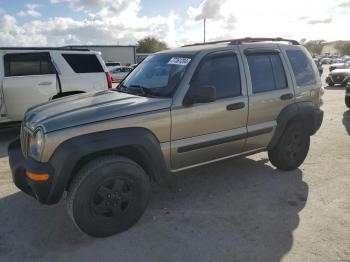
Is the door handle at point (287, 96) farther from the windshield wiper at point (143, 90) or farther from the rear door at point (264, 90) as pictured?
the windshield wiper at point (143, 90)

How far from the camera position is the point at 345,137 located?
7.18 meters

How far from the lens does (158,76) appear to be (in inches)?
165

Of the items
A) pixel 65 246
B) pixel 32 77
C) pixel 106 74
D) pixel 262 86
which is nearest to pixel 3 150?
pixel 32 77

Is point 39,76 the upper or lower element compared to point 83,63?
lower

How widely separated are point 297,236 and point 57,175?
238cm

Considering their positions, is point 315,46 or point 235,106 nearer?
point 235,106

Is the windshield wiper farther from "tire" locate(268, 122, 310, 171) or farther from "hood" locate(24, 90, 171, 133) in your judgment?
"tire" locate(268, 122, 310, 171)

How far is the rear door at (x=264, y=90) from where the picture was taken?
439cm

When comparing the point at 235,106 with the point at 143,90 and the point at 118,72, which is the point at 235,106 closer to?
the point at 143,90

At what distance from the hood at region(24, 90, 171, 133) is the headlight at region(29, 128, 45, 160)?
8 cm

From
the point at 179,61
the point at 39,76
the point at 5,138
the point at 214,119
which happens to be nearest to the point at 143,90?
the point at 179,61

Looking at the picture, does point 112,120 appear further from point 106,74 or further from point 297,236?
point 106,74

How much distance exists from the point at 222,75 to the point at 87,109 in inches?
64.4

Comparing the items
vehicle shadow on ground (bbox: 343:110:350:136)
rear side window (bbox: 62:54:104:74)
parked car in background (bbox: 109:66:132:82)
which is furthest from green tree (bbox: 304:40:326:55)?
rear side window (bbox: 62:54:104:74)
